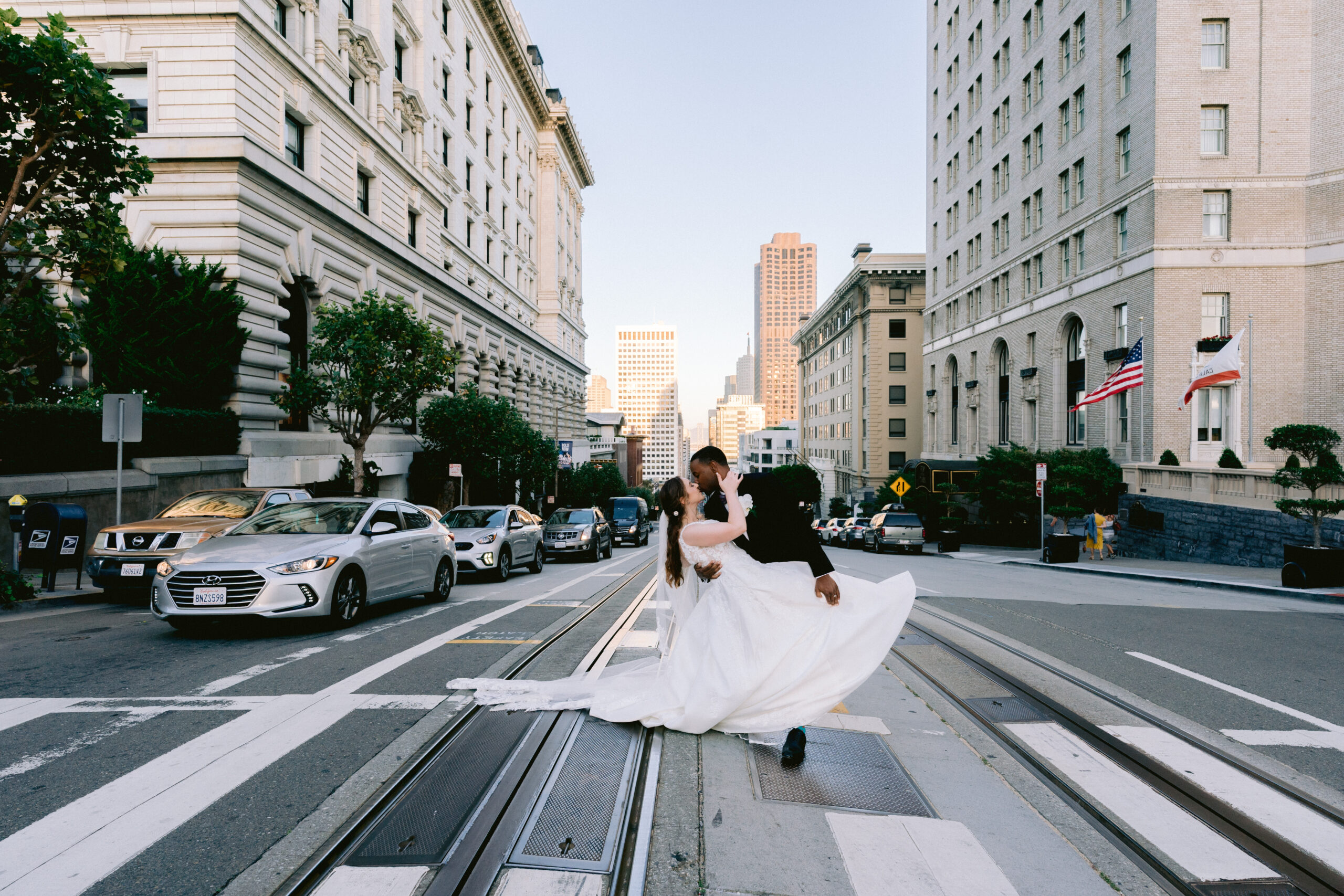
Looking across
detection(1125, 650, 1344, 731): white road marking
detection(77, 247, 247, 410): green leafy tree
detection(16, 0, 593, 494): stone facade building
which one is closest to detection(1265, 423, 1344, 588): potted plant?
detection(1125, 650, 1344, 731): white road marking

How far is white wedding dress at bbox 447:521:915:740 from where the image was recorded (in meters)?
4.77

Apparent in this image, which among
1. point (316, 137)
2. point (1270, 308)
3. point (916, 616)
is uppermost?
point (316, 137)

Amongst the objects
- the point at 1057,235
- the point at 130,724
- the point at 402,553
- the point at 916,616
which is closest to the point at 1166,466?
the point at 1057,235

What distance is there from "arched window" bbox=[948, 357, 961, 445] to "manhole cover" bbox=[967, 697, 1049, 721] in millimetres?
52690

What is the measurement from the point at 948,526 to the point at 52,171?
3493cm

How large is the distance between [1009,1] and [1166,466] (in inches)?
1231

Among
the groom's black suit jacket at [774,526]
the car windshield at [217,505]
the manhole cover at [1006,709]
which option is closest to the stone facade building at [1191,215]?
the manhole cover at [1006,709]

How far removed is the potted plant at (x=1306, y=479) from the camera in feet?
48.7

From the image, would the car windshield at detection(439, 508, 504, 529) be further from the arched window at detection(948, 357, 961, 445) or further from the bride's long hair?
the arched window at detection(948, 357, 961, 445)

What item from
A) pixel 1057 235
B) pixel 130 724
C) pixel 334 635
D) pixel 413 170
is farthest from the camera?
pixel 1057 235

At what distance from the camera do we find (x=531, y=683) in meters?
6.07

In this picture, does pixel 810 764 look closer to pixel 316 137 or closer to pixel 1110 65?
pixel 316 137

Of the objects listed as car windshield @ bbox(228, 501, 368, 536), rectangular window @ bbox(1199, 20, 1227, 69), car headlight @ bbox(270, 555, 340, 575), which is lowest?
car headlight @ bbox(270, 555, 340, 575)

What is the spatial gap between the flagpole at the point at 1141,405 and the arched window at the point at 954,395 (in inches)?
979
